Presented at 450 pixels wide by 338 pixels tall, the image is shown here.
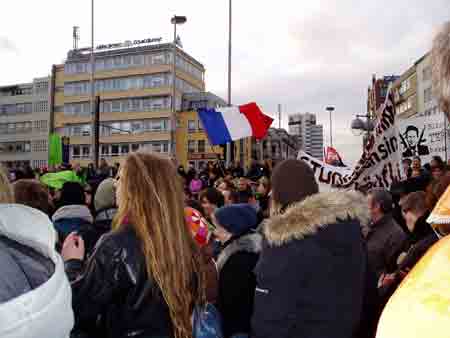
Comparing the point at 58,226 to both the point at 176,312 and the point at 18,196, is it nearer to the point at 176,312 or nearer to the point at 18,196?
the point at 18,196

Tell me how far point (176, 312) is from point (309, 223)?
2.93 feet

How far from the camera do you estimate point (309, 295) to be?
255 cm

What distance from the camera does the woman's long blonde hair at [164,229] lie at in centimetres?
249

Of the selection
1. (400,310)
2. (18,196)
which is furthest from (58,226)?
(400,310)

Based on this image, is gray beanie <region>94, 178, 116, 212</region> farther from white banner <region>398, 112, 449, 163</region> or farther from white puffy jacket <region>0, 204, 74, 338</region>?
white banner <region>398, 112, 449, 163</region>

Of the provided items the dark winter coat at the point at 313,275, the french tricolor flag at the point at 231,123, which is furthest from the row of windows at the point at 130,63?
the dark winter coat at the point at 313,275

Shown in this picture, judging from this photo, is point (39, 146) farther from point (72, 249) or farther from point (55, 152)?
point (72, 249)

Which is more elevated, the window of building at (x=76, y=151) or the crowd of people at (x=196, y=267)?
the window of building at (x=76, y=151)

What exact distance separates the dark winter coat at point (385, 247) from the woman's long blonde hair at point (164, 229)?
2.55 meters

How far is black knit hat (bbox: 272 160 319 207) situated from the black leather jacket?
103 centimetres

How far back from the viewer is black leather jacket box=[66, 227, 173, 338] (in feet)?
7.72

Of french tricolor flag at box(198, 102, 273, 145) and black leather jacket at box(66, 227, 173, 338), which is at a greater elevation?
french tricolor flag at box(198, 102, 273, 145)

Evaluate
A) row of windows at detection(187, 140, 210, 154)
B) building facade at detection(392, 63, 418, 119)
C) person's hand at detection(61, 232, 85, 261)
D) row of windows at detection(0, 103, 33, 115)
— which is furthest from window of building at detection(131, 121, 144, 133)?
person's hand at detection(61, 232, 85, 261)

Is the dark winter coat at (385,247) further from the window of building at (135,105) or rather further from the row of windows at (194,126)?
the window of building at (135,105)
